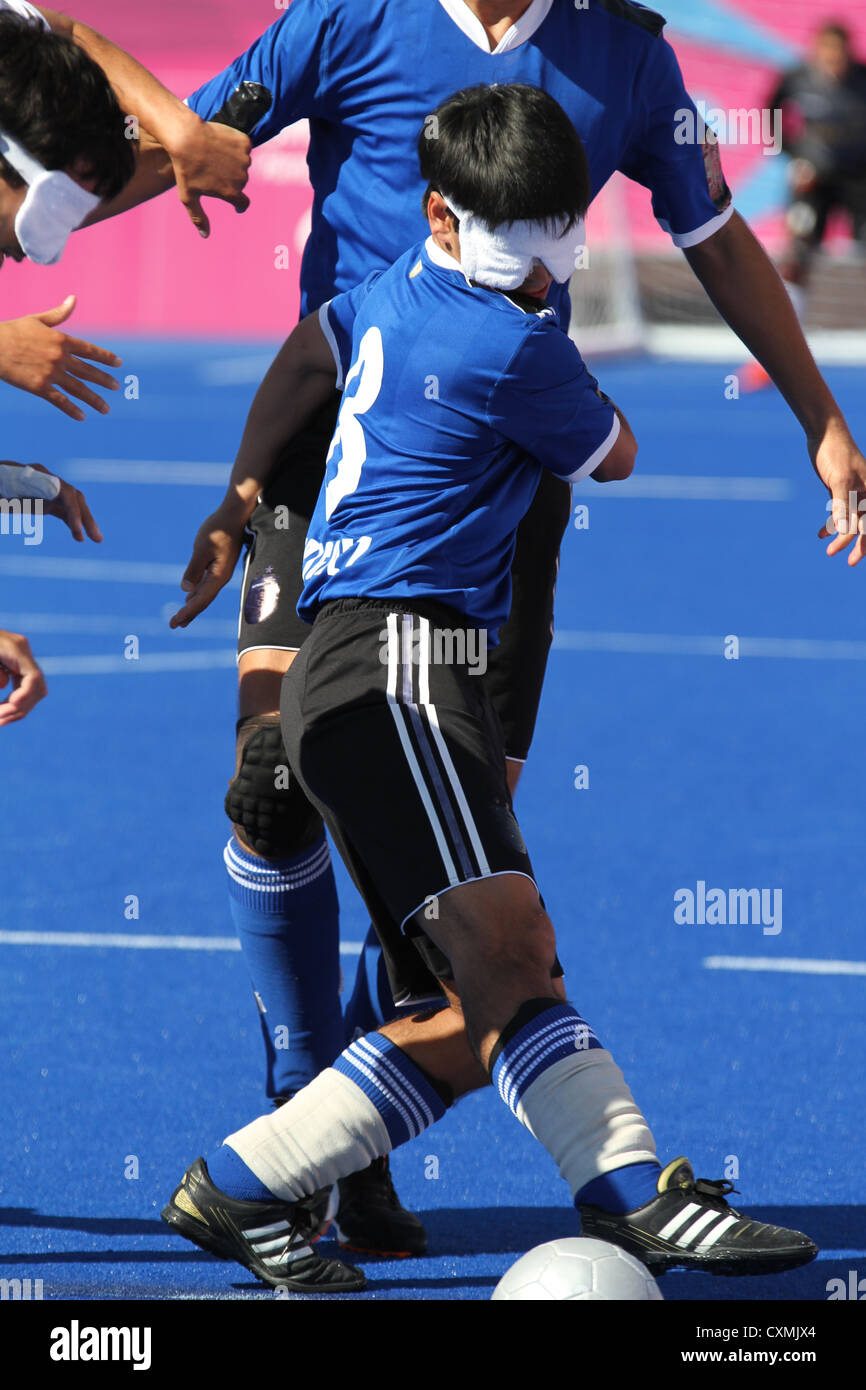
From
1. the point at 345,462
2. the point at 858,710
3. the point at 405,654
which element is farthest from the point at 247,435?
the point at 858,710

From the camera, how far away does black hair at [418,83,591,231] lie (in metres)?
3.39

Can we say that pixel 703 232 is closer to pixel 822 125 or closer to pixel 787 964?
pixel 787 964

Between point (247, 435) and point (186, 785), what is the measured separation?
11.6 ft

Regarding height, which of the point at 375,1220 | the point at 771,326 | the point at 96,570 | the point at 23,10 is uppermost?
the point at 96,570

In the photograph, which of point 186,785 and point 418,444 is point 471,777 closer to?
point 418,444

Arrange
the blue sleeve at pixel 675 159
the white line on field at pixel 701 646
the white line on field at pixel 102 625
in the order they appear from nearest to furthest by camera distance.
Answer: the blue sleeve at pixel 675 159 < the white line on field at pixel 701 646 < the white line on field at pixel 102 625

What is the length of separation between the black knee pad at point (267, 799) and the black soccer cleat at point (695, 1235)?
102cm

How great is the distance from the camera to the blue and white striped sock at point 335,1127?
3430 millimetres

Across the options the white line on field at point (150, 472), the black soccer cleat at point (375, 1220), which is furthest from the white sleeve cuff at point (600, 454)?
the white line on field at point (150, 472)

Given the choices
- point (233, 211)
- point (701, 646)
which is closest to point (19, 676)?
point (701, 646)

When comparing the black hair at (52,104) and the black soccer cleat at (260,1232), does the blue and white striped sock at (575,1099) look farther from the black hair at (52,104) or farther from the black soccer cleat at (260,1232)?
the black hair at (52,104)

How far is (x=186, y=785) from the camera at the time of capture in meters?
7.46

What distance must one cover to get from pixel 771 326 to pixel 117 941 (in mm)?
2622

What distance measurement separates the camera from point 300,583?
3990 mm
